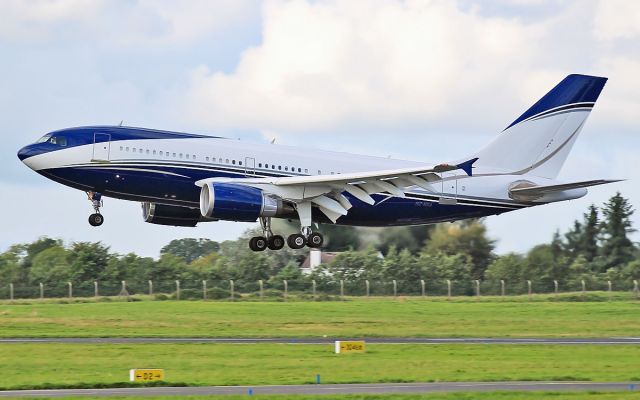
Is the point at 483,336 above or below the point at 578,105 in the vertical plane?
below

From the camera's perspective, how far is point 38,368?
111 feet

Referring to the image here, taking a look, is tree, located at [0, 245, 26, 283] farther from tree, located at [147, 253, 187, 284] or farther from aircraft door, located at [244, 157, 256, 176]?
aircraft door, located at [244, 157, 256, 176]

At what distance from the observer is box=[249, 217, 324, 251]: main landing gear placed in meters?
49.5

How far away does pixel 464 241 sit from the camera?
64.5m

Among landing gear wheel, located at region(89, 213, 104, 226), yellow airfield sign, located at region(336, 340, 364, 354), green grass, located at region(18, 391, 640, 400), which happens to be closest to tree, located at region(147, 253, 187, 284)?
landing gear wheel, located at region(89, 213, 104, 226)

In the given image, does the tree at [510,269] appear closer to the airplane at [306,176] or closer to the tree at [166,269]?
the airplane at [306,176]

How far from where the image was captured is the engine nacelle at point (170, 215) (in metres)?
49.8

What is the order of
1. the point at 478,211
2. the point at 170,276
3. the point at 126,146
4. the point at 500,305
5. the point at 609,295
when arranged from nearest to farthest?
the point at 126,146 → the point at 478,211 → the point at 500,305 → the point at 609,295 → the point at 170,276

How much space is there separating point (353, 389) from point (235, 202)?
56.2ft

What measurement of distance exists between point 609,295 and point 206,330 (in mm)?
27302

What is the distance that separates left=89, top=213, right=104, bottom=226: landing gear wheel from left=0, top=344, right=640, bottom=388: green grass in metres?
8.31

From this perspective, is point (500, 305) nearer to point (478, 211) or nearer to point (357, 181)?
point (478, 211)

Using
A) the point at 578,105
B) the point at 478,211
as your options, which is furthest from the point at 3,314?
the point at 578,105

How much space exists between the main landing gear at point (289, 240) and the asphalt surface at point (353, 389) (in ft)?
62.8
